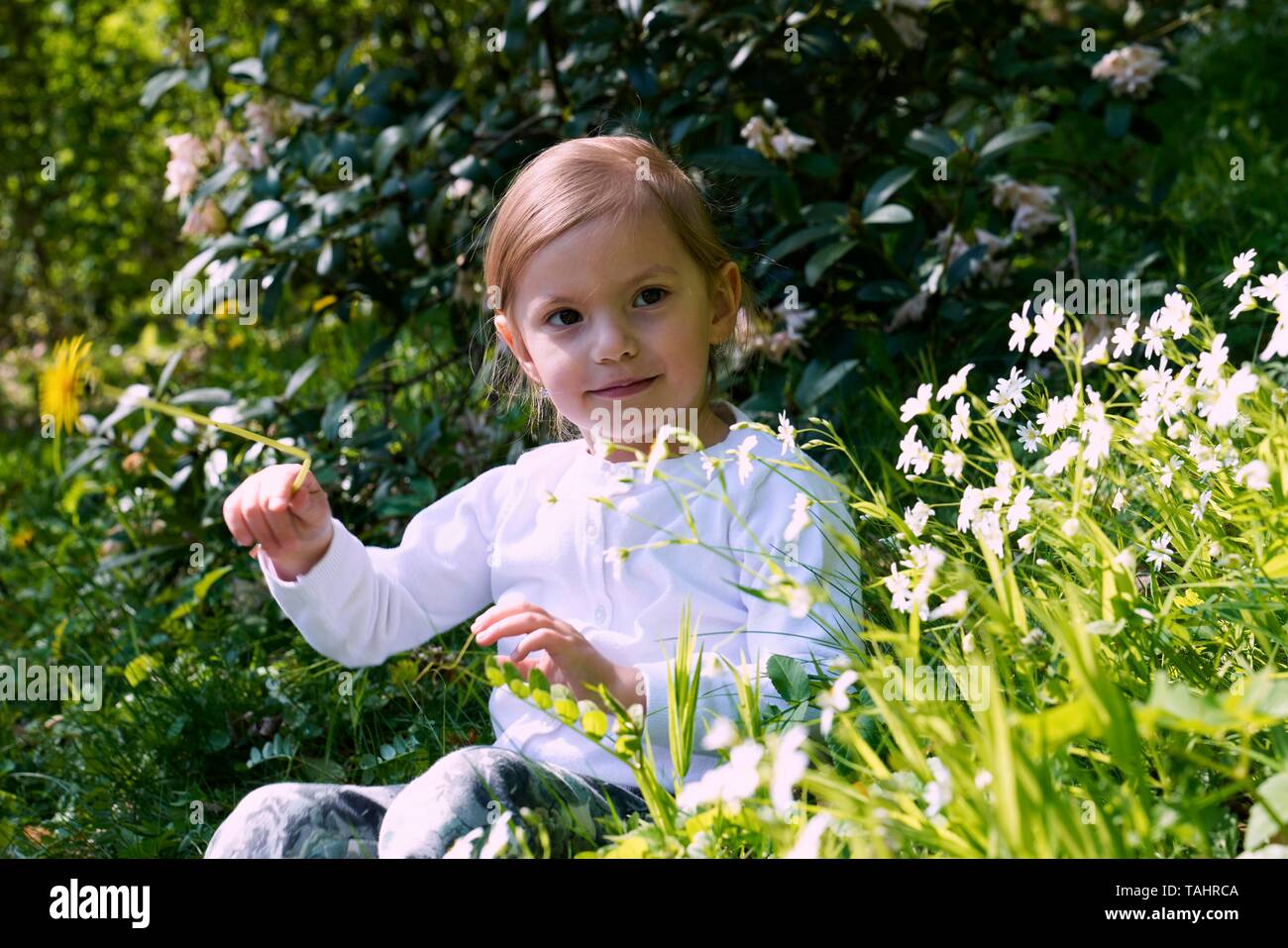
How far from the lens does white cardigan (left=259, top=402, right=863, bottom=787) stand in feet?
5.88

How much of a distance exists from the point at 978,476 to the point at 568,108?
4.18 ft

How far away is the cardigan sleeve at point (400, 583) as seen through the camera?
6.32 ft

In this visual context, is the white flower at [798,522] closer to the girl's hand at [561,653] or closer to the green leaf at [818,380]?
the girl's hand at [561,653]

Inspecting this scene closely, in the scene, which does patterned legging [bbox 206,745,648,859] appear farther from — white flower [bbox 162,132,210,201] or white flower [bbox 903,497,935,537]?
white flower [bbox 162,132,210,201]

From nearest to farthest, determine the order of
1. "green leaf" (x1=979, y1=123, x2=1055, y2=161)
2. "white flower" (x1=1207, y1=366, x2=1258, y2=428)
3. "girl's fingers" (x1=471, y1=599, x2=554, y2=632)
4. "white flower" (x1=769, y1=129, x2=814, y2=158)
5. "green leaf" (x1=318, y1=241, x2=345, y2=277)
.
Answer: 1. "white flower" (x1=1207, y1=366, x2=1258, y2=428)
2. "girl's fingers" (x1=471, y1=599, x2=554, y2=632)
3. "green leaf" (x1=979, y1=123, x2=1055, y2=161)
4. "white flower" (x1=769, y1=129, x2=814, y2=158)
5. "green leaf" (x1=318, y1=241, x2=345, y2=277)

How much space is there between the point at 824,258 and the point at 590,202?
2.61 feet

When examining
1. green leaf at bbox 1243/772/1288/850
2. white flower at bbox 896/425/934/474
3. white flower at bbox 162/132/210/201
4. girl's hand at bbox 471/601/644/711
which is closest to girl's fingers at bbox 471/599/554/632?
girl's hand at bbox 471/601/644/711

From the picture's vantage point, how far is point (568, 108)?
290 centimetres

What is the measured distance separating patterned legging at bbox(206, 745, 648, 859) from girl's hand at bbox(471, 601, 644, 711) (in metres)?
0.13

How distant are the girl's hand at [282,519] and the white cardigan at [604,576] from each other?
0.03 m

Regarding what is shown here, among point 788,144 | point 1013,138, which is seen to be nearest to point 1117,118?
point 1013,138

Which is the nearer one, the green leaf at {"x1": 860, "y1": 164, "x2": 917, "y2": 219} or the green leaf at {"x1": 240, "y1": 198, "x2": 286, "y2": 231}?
the green leaf at {"x1": 860, "y1": 164, "x2": 917, "y2": 219}
